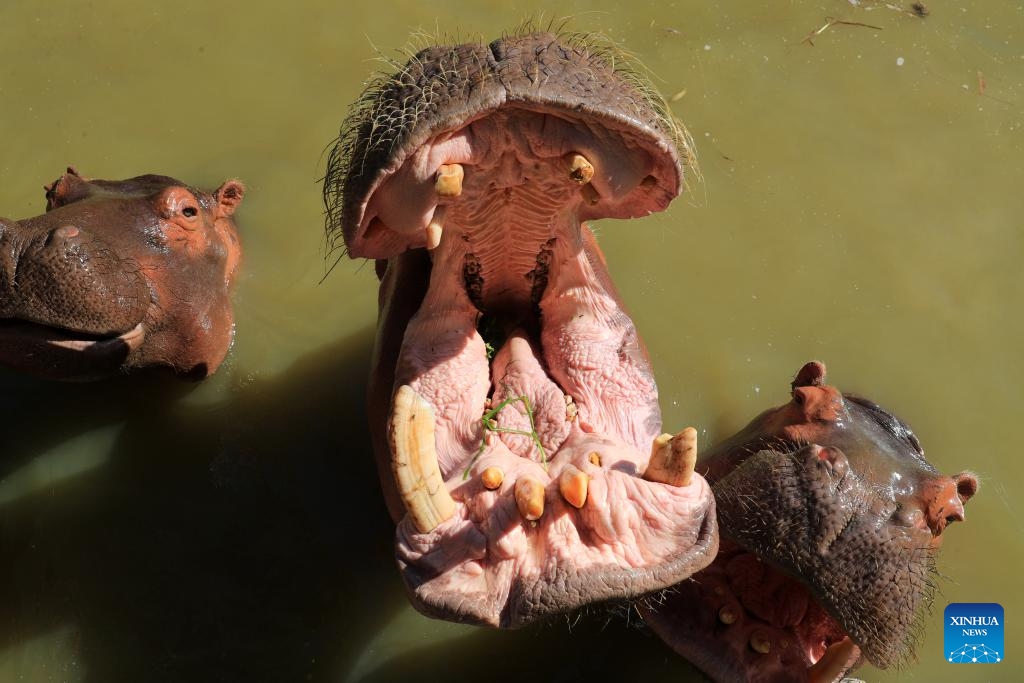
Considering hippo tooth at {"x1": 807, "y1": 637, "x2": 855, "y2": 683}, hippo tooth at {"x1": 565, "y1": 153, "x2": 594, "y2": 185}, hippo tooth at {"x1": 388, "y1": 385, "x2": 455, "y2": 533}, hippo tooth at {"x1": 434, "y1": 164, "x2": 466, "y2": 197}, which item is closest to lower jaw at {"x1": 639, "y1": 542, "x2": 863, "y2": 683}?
hippo tooth at {"x1": 807, "y1": 637, "x2": 855, "y2": 683}

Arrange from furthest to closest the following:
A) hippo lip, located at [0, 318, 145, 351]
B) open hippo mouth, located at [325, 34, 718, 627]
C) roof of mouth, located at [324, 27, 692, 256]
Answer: hippo lip, located at [0, 318, 145, 351] → open hippo mouth, located at [325, 34, 718, 627] → roof of mouth, located at [324, 27, 692, 256]

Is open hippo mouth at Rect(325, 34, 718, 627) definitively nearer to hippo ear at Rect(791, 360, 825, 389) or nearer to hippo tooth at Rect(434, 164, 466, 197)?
hippo tooth at Rect(434, 164, 466, 197)

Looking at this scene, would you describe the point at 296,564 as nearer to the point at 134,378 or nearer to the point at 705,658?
the point at 134,378

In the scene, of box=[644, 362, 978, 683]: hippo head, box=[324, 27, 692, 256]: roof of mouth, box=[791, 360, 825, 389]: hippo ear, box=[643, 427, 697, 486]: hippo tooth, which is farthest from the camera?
box=[791, 360, 825, 389]: hippo ear

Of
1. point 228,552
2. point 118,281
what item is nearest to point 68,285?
point 118,281

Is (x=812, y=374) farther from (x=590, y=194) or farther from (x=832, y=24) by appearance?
(x=832, y=24)

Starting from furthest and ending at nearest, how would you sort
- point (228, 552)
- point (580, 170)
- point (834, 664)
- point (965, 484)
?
point (228, 552)
point (965, 484)
point (834, 664)
point (580, 170)

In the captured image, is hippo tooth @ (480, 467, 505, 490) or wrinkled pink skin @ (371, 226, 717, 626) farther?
hippo tooth @ (480, 467, 505, 490)
